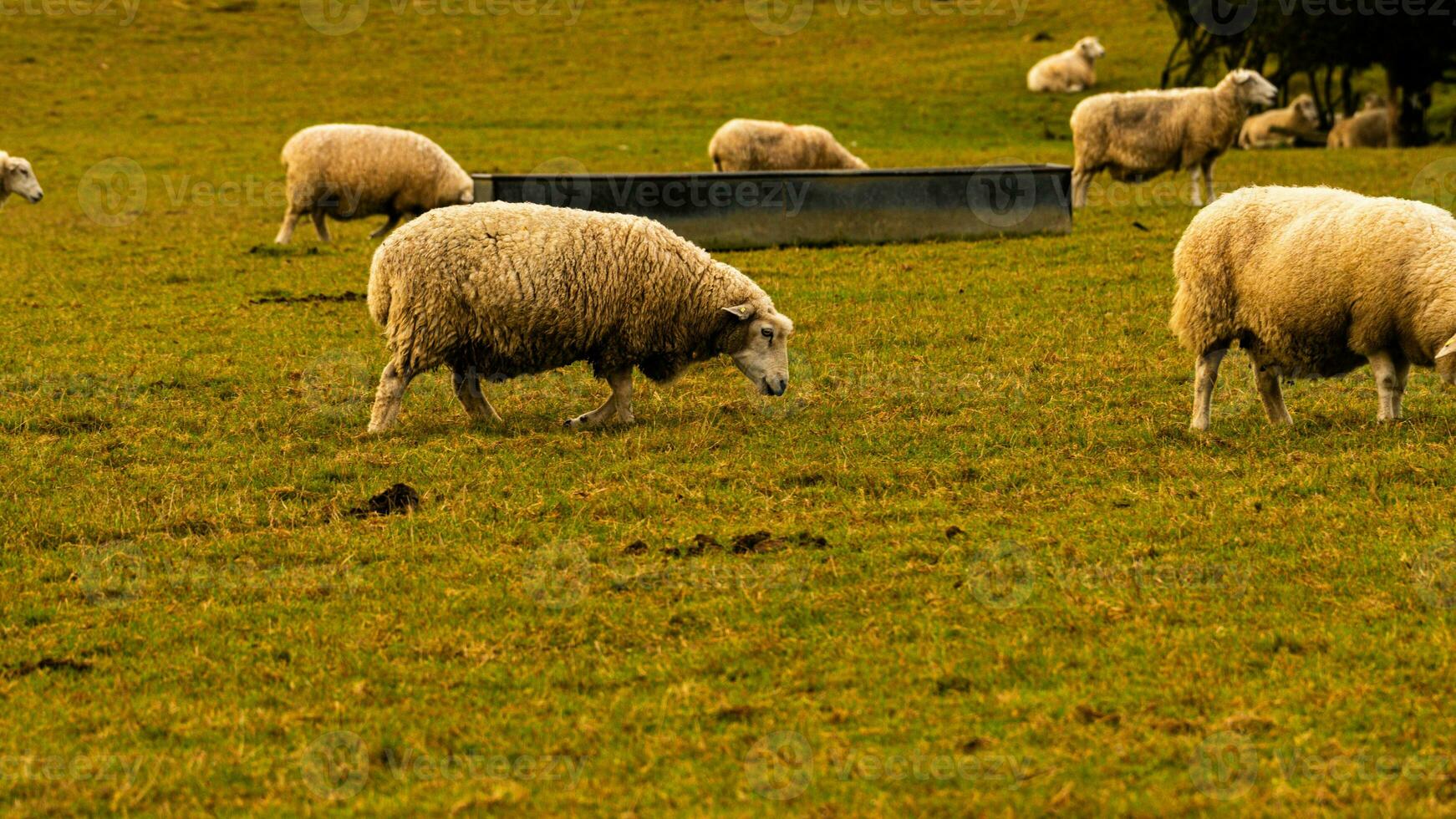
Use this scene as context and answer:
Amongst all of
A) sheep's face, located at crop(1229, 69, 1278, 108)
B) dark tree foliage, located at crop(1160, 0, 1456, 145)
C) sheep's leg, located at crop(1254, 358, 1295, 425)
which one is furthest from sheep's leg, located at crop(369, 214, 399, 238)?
dark tree foliage, located at crop(1160, 0, 1456, 145)

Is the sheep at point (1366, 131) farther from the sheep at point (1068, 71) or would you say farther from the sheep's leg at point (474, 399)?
the sheep's leg at point (474, 399)

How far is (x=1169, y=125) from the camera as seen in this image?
20.2 metres

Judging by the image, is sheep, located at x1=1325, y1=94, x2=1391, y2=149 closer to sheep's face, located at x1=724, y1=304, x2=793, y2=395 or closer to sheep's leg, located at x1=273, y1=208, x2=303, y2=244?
sheep's leg, located at x1=273, y1=208, x2=303, y2=244

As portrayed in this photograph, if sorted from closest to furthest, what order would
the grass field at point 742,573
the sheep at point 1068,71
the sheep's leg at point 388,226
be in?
the grass field at point 742,573 < the sheep's leg at point 388,226 < the sheep at point 1068,71

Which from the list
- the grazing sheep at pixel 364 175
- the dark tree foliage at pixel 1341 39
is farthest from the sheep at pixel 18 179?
the dark tree foliage at pixel 1341 39

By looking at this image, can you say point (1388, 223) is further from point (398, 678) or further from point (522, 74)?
point (522, 74)

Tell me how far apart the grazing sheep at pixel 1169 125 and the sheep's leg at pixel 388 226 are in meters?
8.85

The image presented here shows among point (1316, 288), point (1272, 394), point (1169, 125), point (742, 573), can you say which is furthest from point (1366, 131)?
point (742, 573)

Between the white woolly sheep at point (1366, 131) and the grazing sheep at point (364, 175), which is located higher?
the grazing sheep at point (364, 175)

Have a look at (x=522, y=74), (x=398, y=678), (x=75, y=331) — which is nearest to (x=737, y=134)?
(x=75, y=331)

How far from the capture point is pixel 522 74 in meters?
43.7

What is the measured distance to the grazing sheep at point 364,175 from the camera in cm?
1850

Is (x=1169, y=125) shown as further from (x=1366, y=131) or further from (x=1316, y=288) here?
(x=1366, y=131)

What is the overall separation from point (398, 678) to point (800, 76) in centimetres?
3708
